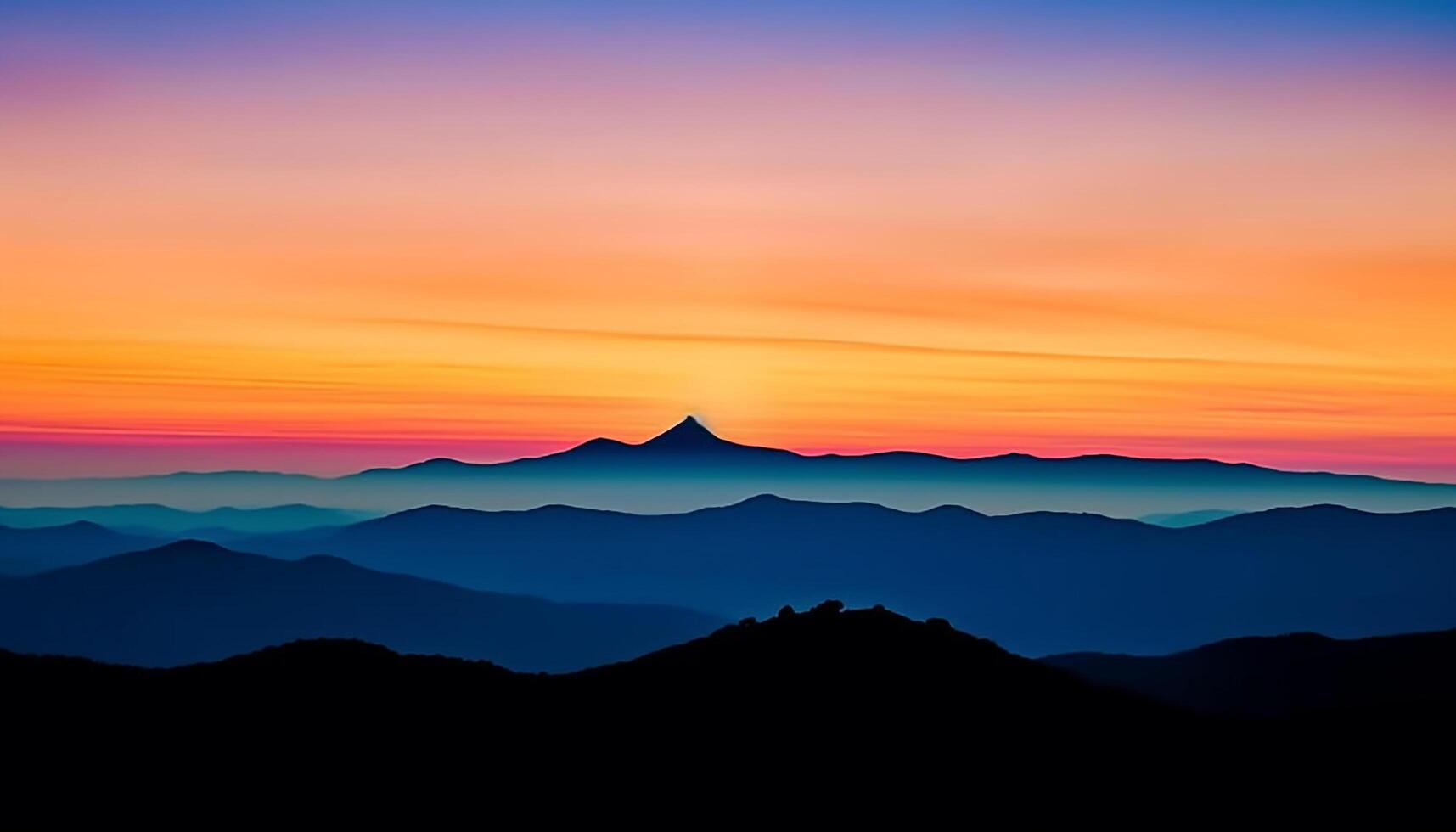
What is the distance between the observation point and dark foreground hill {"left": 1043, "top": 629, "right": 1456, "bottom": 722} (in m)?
108

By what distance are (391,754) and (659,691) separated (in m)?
8.63

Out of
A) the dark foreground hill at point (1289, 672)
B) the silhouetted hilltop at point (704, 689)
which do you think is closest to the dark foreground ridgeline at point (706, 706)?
the silhouetted hilltop at point (704, 689)

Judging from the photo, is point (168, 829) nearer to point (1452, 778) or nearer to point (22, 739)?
point (22, 739)

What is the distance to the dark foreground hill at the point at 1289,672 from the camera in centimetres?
10806

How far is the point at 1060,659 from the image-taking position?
485 ft

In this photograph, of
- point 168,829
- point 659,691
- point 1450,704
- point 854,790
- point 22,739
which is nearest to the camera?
point 168,829

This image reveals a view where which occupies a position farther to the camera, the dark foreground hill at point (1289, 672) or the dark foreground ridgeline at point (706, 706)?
the dark foreground hill at point (1289, 672)

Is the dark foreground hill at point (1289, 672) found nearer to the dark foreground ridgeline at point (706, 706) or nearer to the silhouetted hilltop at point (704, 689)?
the dark foreground ridgeline at point (706, 706)

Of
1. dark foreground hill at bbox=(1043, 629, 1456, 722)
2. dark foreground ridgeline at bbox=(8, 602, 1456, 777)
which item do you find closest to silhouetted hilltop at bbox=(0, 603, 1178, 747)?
Result: dark foreground ridgeline at bbox=(8, 602, 1456, 777)

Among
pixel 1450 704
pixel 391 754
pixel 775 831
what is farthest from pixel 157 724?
pixel 1450 704

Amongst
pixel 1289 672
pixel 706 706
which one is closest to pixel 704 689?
pixel 706 706

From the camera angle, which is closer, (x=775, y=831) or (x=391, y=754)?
(x=775, y=831)

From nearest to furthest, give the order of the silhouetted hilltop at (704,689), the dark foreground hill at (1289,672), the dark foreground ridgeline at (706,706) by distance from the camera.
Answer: the dark foreground ridgeline at (706,706) → the silhouetted hilltop at (704,689) → the dark foreground hill at (1289,672)

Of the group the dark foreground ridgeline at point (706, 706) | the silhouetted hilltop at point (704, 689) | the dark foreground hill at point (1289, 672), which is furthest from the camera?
the dark foreground hill at point (1289, 672)
